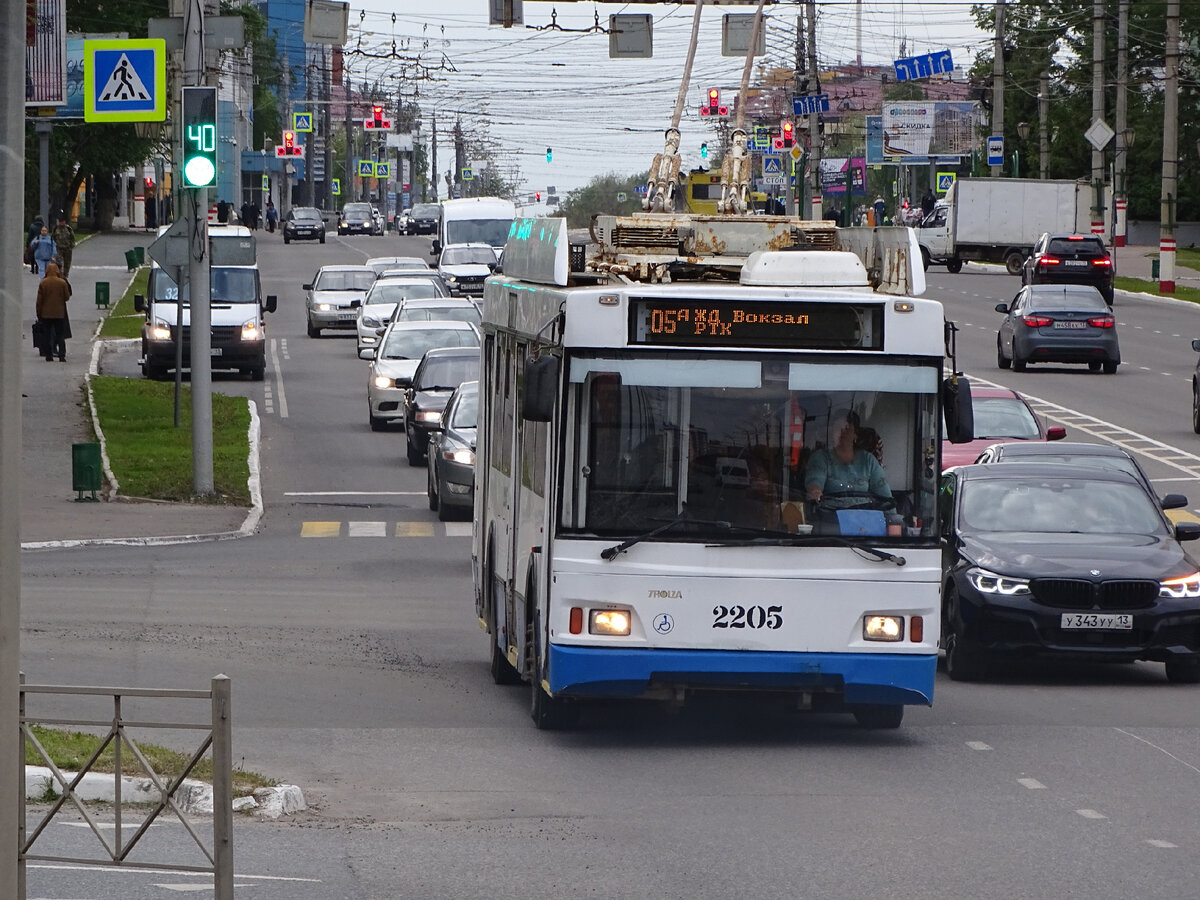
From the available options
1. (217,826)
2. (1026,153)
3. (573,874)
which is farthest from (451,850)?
(1026,153)

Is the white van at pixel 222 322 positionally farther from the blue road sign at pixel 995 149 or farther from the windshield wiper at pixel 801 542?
the blue road sign at pixel 995 149

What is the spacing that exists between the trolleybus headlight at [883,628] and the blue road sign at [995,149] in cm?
7090

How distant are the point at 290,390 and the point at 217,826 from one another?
110 feet

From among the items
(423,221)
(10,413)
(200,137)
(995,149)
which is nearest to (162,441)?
(200,137)

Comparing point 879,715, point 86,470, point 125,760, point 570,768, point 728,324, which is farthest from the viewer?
point 86,470

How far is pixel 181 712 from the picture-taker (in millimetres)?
11938

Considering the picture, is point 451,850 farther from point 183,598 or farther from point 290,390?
point 290,390

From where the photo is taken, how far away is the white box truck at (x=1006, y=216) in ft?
225

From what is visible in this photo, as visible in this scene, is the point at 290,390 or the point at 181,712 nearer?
the point at 181,712

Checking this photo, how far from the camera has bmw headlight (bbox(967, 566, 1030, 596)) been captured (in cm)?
1373

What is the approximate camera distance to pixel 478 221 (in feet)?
207

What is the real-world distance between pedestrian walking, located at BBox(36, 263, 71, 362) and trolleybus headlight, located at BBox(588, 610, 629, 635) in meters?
29.3

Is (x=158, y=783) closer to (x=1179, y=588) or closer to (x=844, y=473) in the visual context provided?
(x=844, y=473)

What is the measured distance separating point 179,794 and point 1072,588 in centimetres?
658
